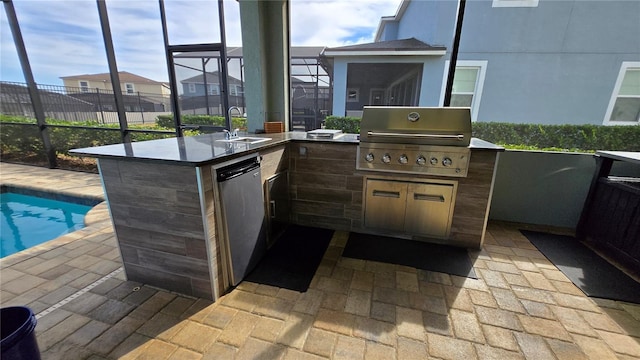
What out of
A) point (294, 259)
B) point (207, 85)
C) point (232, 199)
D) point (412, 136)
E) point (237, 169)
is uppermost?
point (207, 85)

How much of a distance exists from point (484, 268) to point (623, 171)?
188 cm

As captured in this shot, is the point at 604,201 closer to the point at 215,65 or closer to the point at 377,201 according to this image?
the point at 377,201

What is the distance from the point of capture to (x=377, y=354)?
1285 mm

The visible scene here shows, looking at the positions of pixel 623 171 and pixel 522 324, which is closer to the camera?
pixel 522 324

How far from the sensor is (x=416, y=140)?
2205 millimetres

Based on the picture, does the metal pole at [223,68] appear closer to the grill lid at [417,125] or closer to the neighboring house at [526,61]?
the neighboring house at [526,61]

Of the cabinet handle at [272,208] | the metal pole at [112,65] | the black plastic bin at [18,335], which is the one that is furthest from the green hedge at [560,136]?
the metal pole at [112,65]

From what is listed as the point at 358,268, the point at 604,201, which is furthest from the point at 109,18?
the point at 604,201

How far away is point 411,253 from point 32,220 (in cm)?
490

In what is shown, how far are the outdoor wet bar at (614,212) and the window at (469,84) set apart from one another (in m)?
1.48

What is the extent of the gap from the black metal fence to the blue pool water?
1765 millimetres

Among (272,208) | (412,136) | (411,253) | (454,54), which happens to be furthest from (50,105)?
(454,54)

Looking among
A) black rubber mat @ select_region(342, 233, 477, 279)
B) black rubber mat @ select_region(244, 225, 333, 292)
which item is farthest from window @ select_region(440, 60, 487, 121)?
black rubber mat @ select_region(244, 225, 333, 292)

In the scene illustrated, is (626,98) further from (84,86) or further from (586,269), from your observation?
(84,86)
